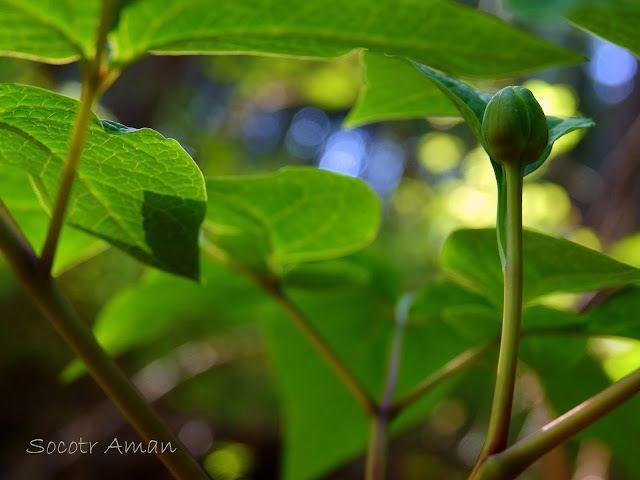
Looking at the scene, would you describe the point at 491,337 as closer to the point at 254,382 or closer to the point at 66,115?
the point at 66,115

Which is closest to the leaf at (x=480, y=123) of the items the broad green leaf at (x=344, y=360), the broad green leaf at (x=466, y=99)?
the broad green leaf at (x=466, y=99)

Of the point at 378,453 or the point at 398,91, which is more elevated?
the point at 398,91

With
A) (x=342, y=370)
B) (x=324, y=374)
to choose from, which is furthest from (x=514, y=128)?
(x=324, y=374)

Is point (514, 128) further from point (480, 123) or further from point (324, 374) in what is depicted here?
point (324, 374)

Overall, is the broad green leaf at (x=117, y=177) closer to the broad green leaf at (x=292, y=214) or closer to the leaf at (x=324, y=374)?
the broad green leaf at (x=292, y=214)

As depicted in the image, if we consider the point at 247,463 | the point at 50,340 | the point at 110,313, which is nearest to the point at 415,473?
the point at 247,463
